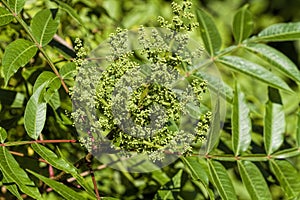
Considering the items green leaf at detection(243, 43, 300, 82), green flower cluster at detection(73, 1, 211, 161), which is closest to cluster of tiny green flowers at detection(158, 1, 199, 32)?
green flower cluster at detection(73, 1, 211, 161)

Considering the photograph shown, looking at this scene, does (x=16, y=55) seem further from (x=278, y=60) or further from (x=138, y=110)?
(x=278, y=60)

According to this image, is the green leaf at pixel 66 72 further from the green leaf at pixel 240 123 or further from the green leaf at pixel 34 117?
the green leaf at pixel 240 123

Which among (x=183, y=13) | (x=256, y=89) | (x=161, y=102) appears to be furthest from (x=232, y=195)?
(x=256, y=89)

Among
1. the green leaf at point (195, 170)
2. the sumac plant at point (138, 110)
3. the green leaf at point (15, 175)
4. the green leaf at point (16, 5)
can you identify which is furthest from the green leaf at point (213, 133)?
the green leaf at point (16, 5)

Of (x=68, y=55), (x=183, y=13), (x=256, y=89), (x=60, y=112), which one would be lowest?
(x=256, y=89)

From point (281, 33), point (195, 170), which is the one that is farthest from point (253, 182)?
point (281, 33)

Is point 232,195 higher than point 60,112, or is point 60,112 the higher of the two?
point 60,112

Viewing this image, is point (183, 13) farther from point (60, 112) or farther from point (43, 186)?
point (43, 186)
